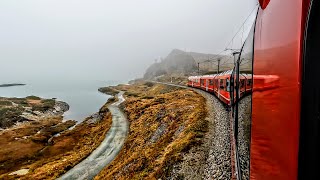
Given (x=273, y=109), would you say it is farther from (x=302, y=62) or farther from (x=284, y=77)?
(x=302, y=62)

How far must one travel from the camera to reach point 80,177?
3369 cm

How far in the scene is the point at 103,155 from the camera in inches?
1623

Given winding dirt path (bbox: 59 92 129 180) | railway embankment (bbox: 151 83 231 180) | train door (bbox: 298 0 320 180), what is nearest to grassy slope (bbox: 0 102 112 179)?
winding dirt path (bbox: 59 92 129 180)

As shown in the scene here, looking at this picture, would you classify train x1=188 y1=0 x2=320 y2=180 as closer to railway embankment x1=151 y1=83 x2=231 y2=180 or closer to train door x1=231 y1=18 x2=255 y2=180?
train door x1=231 y1=18 x2=255 y2=180

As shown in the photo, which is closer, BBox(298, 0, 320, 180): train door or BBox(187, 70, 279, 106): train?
BBox(298, 0, 320, 180): train door

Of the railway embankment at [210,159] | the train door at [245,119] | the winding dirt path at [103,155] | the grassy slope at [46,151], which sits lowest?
the grassy slope at [46,151]

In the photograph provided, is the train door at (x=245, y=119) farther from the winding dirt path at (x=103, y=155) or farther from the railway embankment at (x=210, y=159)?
the winding dirt path at (x=103, y=155)

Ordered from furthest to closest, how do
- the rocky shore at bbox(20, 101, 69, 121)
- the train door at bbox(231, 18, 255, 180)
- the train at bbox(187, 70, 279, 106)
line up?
the rocky shore at bbox(20, 101, 69, 121), the train door at bbox(231, 18, 255, 180), the train at bbox(187, 70, 279, 106)

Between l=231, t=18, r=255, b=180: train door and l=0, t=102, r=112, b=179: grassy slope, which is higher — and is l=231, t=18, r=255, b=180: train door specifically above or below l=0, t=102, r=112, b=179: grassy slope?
above

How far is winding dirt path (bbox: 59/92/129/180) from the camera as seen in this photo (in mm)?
34750

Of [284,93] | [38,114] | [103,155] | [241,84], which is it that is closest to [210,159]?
[241,84]

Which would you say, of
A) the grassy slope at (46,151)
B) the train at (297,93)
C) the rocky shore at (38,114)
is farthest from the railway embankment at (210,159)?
the rocky shore at (38,114)

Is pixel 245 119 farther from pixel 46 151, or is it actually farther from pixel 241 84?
pixel 46 151

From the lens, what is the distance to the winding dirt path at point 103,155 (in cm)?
3475
